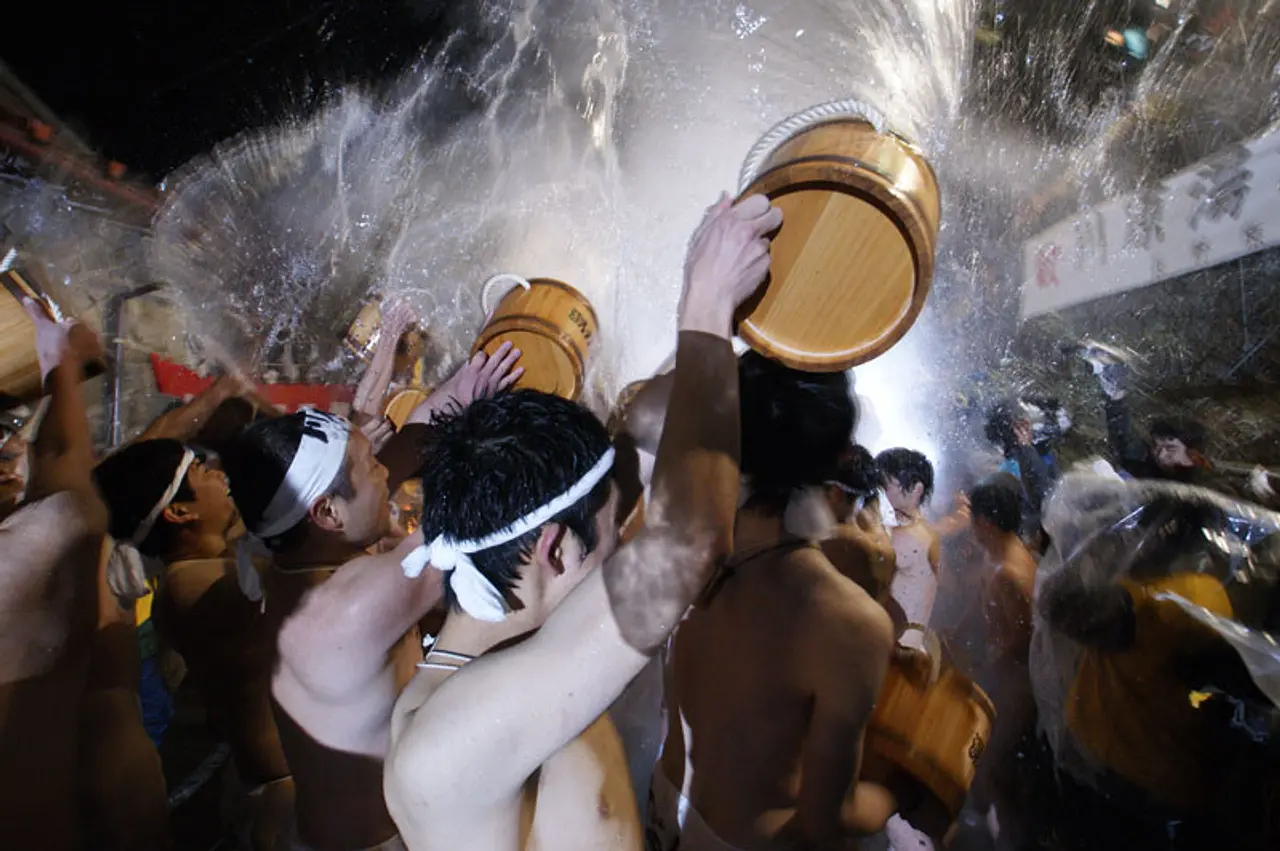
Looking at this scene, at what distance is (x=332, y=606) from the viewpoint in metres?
2.07

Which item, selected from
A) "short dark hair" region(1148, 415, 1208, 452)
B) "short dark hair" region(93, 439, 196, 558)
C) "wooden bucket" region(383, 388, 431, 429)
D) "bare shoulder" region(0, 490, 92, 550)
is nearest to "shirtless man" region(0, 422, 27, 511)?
"short dark hair" region(93, 439, 196, 558)

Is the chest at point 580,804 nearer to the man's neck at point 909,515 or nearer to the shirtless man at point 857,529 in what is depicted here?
the shirtless man at point 857,529

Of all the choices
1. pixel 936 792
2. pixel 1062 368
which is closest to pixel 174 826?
pixel 936 792

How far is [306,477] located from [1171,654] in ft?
11.1

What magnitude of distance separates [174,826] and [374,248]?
4.35 meters

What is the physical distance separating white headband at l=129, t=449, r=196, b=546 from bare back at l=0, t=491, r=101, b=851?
50 cm

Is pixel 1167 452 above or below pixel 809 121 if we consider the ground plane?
below

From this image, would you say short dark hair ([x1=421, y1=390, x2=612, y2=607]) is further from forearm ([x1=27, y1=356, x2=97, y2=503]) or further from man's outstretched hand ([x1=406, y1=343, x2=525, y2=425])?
forearm ([x1=27, y1=356, x2=97, y2=503])

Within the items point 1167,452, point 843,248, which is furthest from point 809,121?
point 1167,452

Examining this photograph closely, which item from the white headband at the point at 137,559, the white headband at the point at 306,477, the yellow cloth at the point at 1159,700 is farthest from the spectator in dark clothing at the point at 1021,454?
the white headband at the point at 137,559

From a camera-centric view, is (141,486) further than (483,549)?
Yes

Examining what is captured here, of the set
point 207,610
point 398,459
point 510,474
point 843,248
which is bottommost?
point 207,610

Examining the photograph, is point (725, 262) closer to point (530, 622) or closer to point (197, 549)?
point (530, 622)

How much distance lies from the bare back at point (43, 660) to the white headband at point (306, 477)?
22.9 inches
